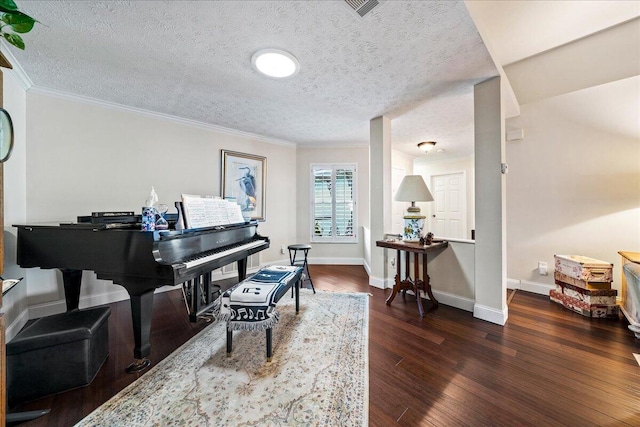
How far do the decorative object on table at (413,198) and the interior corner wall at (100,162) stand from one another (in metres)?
2.75

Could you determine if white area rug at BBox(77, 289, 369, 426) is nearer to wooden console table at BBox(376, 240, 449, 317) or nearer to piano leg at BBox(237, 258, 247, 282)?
piano leg at BBox(237, 258, 247, 282)

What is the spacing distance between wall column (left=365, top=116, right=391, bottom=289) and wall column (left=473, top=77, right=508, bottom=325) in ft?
3.62

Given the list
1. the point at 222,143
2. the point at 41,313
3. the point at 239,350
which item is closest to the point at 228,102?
the point at 222,143

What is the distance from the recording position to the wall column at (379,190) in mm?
3245

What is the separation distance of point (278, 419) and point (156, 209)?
1.58 metres

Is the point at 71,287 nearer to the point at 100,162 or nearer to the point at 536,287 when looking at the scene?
the point at 100,162

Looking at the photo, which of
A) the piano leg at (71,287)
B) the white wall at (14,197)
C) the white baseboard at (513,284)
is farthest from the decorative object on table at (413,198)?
the white wall at (14,197)

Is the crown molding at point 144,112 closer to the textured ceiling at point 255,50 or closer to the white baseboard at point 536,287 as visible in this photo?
the textured ceiling at point 255,50

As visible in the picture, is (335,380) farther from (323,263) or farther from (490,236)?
(323,263)

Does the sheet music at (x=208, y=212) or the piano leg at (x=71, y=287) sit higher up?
the sheet music at (x=208, y=212)

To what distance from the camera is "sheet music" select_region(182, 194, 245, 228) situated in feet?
6.23

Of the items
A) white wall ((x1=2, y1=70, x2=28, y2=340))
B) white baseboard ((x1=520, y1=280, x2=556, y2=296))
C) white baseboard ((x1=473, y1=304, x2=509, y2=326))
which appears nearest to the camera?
white wall ((x1=2, y1=70, x2=28, y2=340))

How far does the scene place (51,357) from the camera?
55.1 inches

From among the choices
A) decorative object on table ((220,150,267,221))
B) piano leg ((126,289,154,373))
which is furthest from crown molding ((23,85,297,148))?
Result: piano leg ((126,289,154,373))
